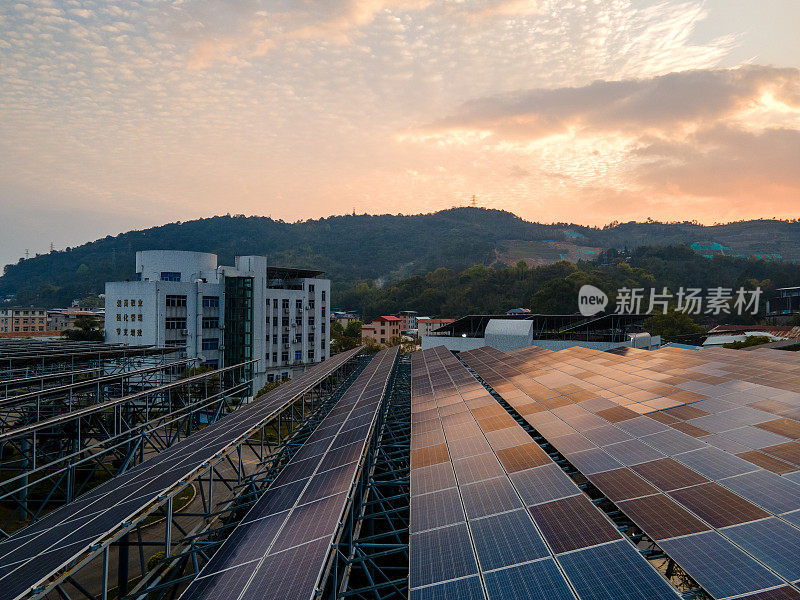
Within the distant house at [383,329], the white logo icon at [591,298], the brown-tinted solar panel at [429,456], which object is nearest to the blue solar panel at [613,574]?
the brown-tinted solar panel at [429,456]

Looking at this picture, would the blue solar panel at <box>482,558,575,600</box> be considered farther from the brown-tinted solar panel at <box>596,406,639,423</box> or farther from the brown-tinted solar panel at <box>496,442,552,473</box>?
the brown-tinted solar panel at <box>596,406,639,423</box>

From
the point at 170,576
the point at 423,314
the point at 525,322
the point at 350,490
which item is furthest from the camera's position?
the point at 423,314

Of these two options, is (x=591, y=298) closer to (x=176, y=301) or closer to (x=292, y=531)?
(x=176, y=301)

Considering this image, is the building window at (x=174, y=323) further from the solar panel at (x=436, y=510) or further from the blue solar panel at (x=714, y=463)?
the blue solar panel at (x=714, y=463)

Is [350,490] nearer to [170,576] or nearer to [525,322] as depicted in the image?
[170,576]

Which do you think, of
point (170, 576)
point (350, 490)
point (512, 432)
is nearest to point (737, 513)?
point (512, 432)

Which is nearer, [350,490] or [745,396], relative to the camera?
[350,490]

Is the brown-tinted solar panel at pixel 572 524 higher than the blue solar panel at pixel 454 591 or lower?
higher
